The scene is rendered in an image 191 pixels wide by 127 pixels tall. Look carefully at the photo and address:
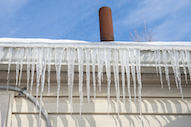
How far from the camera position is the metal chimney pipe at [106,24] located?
2705 millimetres

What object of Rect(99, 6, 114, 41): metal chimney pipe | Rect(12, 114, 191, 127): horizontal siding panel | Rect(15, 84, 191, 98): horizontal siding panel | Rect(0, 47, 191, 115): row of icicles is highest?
Rect(99, 6, 114, 41): metal chimney pipe

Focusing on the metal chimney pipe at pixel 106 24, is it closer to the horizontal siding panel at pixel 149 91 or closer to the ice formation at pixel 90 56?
the horizontal siding panel at pixel 149 91

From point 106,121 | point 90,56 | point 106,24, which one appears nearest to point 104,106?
point 106,121

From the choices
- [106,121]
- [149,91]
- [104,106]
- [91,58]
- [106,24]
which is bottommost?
[106,121]

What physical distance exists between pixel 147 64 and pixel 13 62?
126 cm

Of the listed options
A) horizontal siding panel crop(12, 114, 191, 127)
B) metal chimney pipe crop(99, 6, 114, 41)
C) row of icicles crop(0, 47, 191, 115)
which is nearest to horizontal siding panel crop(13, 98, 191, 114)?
horizontal siding panel crop(12, 114, 191, 127)

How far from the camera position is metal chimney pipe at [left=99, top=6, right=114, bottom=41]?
270 cm

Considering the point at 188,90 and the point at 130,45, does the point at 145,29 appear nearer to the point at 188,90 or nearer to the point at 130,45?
the point at 188,90

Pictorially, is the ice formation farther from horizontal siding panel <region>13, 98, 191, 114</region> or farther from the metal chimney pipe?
the metal chimney pipe

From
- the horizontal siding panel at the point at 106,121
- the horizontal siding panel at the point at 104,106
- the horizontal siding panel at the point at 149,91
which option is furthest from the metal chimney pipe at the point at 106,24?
the horizontal siding panel at the point at 106,121

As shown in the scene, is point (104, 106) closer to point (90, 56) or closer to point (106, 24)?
point (90, 56)

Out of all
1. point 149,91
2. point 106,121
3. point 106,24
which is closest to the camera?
point 106,121

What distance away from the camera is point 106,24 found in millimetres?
2789

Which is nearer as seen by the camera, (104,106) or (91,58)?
(91,58)
